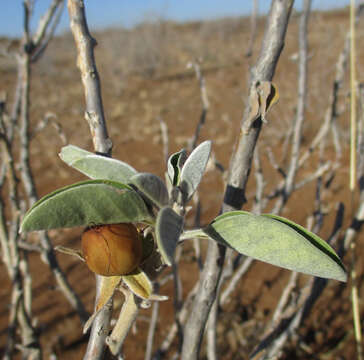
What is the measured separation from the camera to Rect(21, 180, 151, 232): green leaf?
372mm

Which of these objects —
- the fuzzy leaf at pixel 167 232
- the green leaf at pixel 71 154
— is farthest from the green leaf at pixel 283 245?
the green leaf at pixel 71 154

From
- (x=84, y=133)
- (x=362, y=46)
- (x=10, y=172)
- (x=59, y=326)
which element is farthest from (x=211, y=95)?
(x=10, y=172)

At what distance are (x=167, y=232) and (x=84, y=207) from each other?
94 millimetres

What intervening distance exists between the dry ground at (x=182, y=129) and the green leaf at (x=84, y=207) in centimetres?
74

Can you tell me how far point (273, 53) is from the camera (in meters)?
0.53

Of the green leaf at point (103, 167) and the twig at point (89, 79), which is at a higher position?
the twig at point (89, 79)

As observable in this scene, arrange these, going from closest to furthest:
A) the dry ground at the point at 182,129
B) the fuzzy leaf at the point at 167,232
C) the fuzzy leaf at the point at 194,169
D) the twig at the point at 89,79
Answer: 1. the fuzzy leaf at the point at 167,232
2. the fuzzy leaf at the point at 194,169
3. the twig at the point at 89,79
4. the dry ground at the point at 182,129

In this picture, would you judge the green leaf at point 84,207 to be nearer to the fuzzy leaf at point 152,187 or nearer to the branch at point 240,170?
the fuzzy leaf at point 152,187

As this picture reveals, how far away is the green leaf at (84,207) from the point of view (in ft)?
1.22

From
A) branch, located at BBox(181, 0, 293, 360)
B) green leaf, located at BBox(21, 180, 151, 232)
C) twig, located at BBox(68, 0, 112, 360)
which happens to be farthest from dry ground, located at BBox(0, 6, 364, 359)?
green leaf, located at BBox(21, 180, 151, 232)

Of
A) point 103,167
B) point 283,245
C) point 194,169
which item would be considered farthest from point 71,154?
point 283,245

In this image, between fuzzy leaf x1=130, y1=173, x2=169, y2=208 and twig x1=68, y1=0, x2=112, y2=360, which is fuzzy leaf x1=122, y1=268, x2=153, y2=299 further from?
twig x1=68, y1=0, x2=112, y2=360

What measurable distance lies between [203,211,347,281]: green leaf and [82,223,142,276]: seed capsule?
0.38 feet

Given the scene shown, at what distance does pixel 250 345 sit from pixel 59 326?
1644 millimetres
